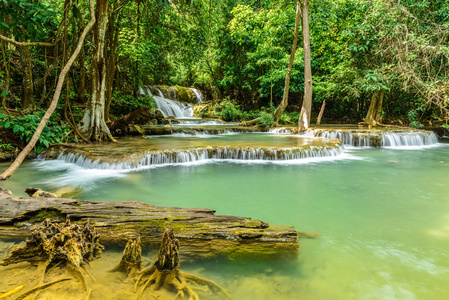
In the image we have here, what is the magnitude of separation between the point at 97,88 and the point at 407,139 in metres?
14.0

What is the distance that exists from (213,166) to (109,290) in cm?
571

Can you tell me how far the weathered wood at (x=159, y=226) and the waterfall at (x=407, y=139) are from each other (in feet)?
38.5

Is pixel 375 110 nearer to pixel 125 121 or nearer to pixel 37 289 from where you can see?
pixel 125 121

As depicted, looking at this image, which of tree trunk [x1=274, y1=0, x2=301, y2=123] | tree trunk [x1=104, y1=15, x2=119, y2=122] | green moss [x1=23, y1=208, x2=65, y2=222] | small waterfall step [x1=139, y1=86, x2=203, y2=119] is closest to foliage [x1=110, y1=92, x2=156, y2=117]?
tree trunk [x1=104, y1=15, x2=119, y2=122]

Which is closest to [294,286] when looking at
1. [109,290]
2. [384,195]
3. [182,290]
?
[182,290]

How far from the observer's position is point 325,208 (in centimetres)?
427

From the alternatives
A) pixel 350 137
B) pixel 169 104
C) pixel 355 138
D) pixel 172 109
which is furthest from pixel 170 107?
pixel 355 138

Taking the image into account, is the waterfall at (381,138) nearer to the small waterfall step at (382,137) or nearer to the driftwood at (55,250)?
the small waterfall step at (382,137)

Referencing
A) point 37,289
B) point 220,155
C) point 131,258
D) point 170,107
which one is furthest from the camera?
point 170,107

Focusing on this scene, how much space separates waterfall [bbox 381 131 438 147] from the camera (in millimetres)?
12016

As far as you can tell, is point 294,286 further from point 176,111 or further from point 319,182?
point 176,111

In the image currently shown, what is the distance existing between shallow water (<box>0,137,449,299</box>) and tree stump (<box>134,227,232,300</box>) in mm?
134

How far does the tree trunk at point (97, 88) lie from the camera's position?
8406 millimetres

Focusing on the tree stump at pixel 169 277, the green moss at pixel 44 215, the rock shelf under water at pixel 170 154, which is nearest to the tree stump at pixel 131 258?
the tree stump at pixel 169 277
